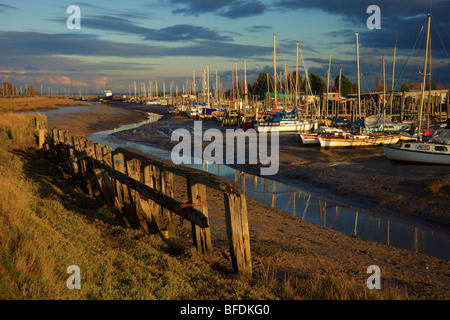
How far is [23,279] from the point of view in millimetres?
4703

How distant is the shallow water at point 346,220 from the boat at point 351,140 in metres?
12.5

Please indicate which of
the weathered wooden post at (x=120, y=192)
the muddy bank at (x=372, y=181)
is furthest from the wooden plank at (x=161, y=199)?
the muddy bank at (x=372, y=181)

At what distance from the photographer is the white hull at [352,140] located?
31391 millimetres

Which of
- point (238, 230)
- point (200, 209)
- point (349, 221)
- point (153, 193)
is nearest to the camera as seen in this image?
point (238, 230)

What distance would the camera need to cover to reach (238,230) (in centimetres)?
610

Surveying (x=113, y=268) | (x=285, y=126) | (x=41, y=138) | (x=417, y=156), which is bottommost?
(x=417, y=156)

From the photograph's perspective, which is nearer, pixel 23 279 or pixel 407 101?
pixel 23 279

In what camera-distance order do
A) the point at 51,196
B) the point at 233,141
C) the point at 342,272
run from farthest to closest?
the point at 233,141
the point at 51,196
the point at 342,272

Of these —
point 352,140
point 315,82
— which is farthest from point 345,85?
point 352,140

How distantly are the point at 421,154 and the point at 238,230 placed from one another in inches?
846

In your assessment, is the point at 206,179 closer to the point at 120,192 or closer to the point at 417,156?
the point at 120,192
